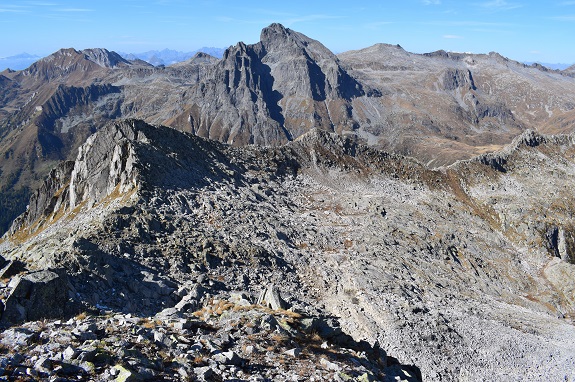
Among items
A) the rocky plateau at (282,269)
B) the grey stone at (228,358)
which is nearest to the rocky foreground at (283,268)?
the grey stone at (228,358)

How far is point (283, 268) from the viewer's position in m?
49.4

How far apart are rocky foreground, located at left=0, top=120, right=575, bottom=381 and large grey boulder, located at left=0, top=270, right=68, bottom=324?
9 cm

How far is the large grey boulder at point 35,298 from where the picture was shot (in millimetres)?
23469

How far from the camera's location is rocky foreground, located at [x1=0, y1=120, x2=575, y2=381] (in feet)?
70.1

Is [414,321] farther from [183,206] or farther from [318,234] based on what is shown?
[183,206]

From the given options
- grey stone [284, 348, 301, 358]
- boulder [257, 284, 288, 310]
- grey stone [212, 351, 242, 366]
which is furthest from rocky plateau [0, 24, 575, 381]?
grey stone [284, 348, 301, 358]

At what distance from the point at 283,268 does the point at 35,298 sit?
28582 millimetres

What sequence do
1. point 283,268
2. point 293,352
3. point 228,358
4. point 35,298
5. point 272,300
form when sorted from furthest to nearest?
point 283,268 → point 272,300 → point 35,298 → point 293,352 → point 228,358

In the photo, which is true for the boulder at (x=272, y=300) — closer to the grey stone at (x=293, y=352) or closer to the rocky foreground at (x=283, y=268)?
the rocky foreground at (x=283, y=268)

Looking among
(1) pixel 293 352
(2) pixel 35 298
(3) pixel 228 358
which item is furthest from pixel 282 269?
(3) pixel 228 358

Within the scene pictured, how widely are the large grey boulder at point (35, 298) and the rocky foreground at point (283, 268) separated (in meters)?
0.09

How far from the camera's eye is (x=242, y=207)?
59562mm

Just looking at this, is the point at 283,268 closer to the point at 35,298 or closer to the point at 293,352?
the point at 293,352

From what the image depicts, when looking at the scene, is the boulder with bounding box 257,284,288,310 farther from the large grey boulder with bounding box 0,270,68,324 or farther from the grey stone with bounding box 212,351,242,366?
the large grey boulder with bounding box 0,270,68,324
